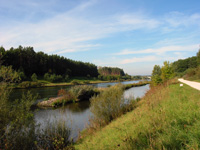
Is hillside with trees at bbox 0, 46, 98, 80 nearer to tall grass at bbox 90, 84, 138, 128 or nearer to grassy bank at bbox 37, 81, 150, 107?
grassy bank at bbox 37, 81, 150, 107

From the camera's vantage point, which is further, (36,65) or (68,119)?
(36,65)

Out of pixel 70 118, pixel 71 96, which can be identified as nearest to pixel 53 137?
pixel 70 118

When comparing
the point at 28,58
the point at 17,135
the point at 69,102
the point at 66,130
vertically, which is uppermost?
the point at 28,58

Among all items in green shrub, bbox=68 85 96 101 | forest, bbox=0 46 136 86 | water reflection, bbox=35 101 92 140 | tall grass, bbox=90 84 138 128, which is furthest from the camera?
forest, bbox=0 46 136 86

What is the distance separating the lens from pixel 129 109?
10.1 metres

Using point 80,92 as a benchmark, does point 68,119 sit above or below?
above

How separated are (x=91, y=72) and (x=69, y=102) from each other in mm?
87515

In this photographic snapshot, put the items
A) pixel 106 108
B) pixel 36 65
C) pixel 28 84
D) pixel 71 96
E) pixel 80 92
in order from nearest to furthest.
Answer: pixel 106 108 → pixel 71 96 → pixel 80 92 → pixel 28 84 → pixel 36 65

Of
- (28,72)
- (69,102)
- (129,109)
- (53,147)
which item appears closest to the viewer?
(53,147)

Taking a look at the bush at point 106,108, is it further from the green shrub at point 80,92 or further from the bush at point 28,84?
the bush at point 28,84

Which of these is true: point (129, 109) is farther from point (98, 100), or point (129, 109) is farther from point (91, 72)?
point (91, 72)

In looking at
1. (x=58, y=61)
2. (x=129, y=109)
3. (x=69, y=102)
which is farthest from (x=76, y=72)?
(x=129, y=109)

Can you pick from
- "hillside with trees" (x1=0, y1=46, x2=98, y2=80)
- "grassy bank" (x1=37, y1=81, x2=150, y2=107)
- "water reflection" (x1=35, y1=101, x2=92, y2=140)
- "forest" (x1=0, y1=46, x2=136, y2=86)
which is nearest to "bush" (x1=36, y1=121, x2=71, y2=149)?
"water reflection" (x1=35, y1=101, x2=92, y2=140)

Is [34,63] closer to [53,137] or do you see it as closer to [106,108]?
[106,108]
